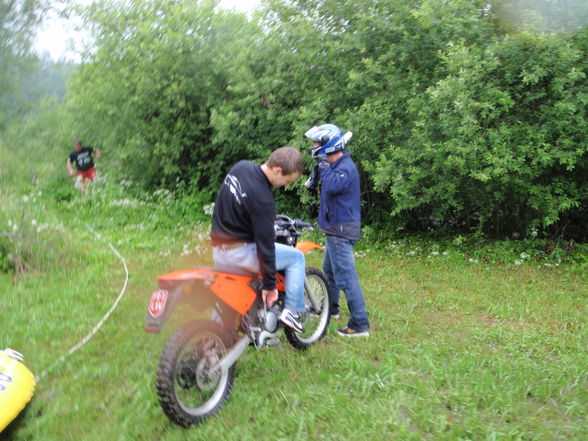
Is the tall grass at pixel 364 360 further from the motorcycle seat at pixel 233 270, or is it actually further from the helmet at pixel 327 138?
the helmet at pixel 327 138

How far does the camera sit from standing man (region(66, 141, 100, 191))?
11935 mm

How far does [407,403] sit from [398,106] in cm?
537

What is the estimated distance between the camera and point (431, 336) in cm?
471

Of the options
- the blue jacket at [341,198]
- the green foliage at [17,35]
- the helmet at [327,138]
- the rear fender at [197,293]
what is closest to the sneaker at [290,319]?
the rear fender at [197,293]

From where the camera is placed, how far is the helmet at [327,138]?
14.0ft

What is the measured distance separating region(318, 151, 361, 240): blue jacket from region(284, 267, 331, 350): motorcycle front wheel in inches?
17.4

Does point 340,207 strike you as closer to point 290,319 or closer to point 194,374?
point 290,319

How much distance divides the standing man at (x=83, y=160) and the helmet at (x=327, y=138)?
9076 mm

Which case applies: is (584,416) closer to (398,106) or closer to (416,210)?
(398,106)

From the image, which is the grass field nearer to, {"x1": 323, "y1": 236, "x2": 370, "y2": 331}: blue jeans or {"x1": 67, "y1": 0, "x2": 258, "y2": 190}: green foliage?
{"x1": 323, "y1": 236, "x2": 370, "y2": 331}: blue jeans

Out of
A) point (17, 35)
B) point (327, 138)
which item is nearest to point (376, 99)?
point (327, 138)

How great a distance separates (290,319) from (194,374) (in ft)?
2.91

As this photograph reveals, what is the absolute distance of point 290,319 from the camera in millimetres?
3801

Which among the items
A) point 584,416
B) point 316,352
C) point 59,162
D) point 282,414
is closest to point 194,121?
point 59,162
